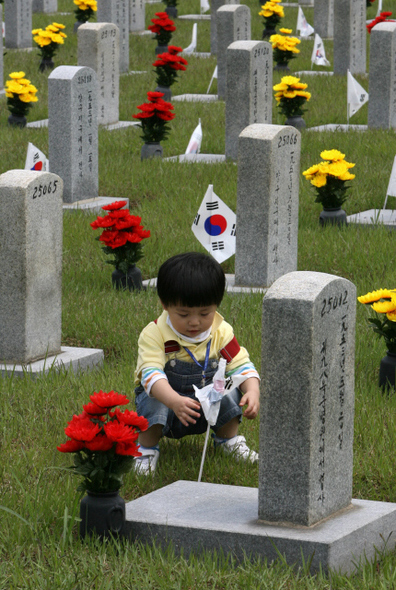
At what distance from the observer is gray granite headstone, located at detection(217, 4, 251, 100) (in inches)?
527

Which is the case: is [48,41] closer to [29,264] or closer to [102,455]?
[29,264]

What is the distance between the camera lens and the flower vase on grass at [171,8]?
2188cm

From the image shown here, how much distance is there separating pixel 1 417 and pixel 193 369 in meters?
0.97

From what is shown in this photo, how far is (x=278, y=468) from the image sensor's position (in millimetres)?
3273

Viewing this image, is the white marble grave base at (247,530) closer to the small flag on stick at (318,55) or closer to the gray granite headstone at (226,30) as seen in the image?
the gray granite headstone at (226,30)

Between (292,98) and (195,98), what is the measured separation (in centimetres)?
269

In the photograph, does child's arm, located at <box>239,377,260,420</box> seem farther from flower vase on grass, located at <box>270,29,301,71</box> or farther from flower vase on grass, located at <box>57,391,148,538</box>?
flower vase on grass, located at <box>270,29,301,71</box>

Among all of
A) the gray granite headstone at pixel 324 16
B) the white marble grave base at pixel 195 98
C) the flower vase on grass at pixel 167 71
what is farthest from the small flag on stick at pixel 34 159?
the gray granite headstone at pixel 324 16

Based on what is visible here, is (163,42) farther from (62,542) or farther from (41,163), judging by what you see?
(62,542)

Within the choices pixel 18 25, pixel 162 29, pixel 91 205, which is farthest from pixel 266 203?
pixel 18 25

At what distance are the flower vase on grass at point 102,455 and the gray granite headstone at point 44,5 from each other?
1957cm

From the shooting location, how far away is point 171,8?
21.9 m

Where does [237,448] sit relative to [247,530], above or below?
below

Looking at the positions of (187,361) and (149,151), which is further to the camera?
(149,151)
